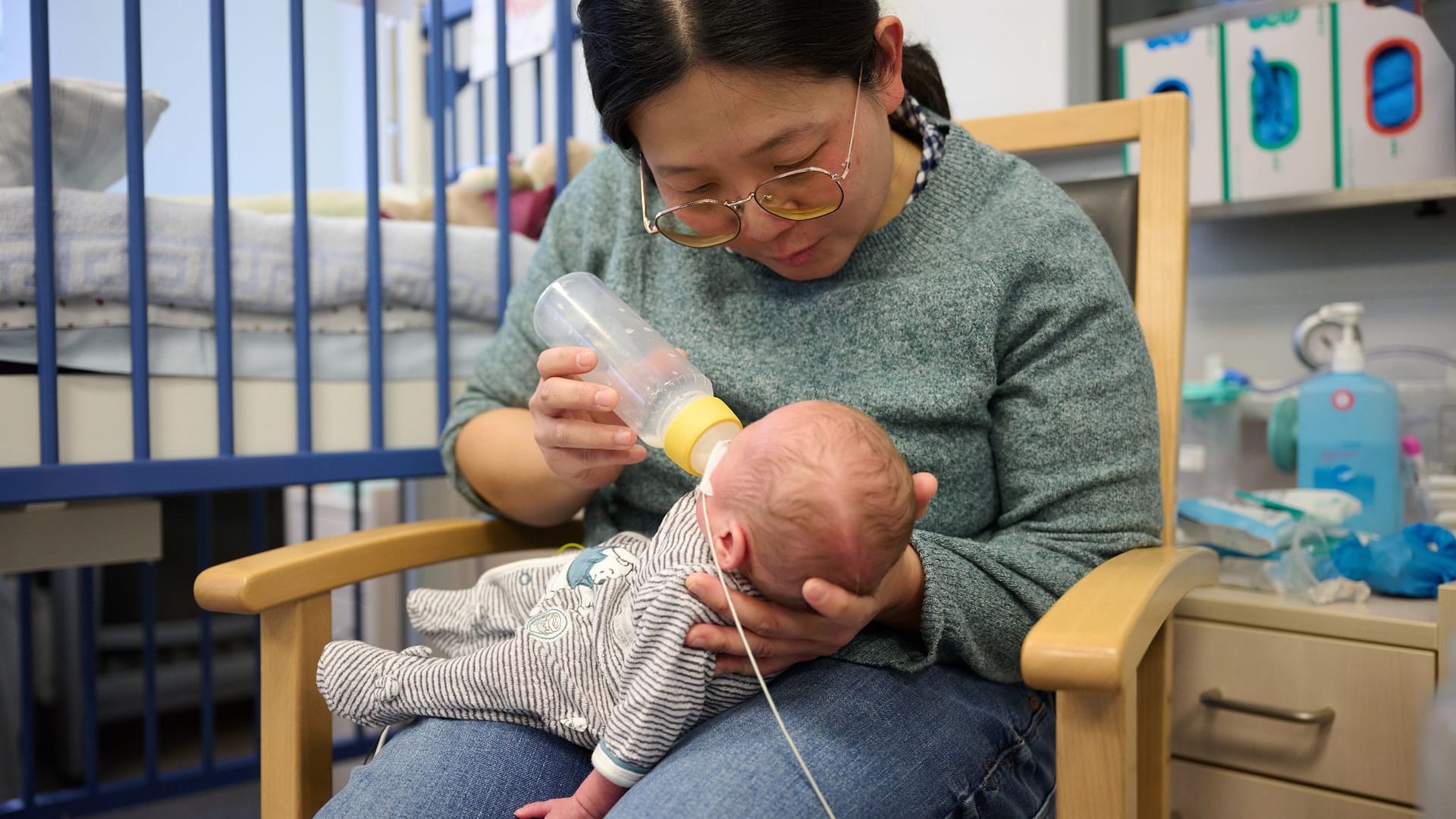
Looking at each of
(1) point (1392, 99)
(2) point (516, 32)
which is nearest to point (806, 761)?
(1) point (1392, 99)

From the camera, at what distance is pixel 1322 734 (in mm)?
1094

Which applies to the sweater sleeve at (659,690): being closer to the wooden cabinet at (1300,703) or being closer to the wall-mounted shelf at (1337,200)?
the wooden cabinet at (1300,703)

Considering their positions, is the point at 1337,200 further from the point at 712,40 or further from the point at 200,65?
the point at 200,65

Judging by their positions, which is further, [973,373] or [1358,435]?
[1358,435]

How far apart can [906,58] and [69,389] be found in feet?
3.34

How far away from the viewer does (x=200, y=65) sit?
6.34 feet

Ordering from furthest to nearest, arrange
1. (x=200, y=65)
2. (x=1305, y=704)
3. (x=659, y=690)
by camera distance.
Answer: (x=200, y=65)
(x=1305, y=704)
(x=659, y=690)

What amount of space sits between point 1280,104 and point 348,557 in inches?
62.0

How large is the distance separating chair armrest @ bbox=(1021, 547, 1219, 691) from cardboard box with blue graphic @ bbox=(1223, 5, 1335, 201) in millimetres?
1087

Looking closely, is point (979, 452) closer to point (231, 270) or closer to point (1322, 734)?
point (1322, 734)

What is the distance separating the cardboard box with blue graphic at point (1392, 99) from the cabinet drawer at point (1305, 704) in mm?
A: 859

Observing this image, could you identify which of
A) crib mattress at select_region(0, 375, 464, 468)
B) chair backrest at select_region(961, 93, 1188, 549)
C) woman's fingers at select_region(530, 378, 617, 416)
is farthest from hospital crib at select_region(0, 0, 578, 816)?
chair backrest at select_region(961, 93, 1188, 549)

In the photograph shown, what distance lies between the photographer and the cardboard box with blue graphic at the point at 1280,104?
1660 millimetres

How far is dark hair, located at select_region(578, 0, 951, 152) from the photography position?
2.75 ft
